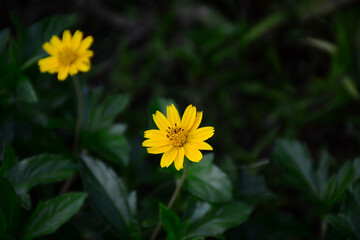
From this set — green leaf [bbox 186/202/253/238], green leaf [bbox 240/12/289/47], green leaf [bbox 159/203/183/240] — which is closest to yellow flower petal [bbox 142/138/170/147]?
green leaf [bbox 159/203/183/240]

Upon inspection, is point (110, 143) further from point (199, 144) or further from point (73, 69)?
point (199, 144)

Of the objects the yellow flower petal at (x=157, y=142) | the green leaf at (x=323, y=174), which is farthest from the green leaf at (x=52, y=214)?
the green leaf at (x=323, y=174)

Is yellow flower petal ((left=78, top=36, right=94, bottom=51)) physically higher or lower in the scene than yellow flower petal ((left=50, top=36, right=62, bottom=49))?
lower

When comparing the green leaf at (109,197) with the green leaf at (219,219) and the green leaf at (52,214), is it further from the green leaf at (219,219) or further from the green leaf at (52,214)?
the green leaf at (219,219)

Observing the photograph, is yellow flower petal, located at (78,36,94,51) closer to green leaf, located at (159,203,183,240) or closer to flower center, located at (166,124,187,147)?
flower center, located at (166,124,187,147)

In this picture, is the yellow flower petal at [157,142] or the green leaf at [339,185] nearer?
the yellow flower petal at [157,142]

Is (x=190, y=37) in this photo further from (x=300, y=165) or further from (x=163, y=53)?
(x=300, y=165)

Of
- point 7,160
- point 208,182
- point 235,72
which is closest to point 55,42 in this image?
point 7,160
